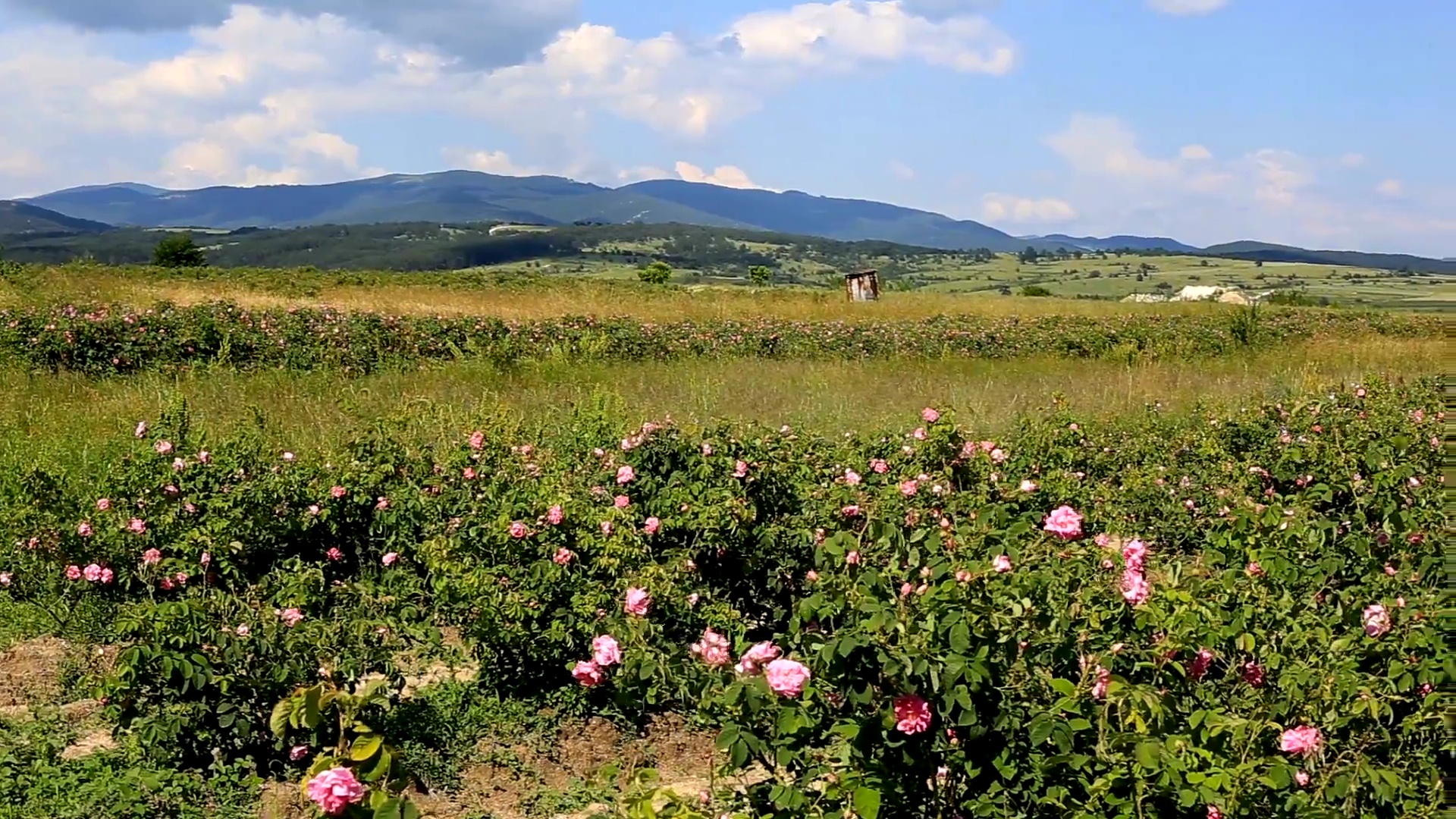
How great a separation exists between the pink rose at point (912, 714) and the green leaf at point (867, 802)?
144mm

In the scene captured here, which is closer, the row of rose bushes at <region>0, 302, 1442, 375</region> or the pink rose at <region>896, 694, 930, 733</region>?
the pink rose at <region>896, 694, 930, 733</region>

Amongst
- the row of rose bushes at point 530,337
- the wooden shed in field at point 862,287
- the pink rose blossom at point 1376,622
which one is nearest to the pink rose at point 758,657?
the pink rose blossom at point 1376,622

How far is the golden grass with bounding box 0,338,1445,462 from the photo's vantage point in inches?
292

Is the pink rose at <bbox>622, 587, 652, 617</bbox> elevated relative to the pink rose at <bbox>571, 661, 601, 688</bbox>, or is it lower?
elevated

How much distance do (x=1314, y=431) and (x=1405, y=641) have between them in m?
4.09

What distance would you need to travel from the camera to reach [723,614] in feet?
13.1

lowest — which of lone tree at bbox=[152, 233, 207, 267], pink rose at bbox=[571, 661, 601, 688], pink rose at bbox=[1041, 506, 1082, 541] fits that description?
pink rose at bbox=[571, 661, 601, 688]

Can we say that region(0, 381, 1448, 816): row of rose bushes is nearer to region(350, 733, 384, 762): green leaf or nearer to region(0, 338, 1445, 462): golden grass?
region(350, 733, 384, 762): green leaf

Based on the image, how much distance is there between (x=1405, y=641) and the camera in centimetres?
258

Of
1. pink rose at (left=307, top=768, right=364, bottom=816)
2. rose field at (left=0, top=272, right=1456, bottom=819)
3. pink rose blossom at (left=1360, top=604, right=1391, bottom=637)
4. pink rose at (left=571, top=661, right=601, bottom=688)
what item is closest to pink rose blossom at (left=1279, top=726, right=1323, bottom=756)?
rose field at (left=0, top=272, right=1456, bottom=819)

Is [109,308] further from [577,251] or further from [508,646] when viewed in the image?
[577,251]

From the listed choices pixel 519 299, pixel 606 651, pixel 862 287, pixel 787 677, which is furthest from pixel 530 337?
pixel 862 287

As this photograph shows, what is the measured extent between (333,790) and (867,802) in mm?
979

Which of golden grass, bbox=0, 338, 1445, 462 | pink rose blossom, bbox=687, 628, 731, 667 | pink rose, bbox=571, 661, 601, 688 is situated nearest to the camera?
pink rose blossom, bbox=687, 628, 731, 667
